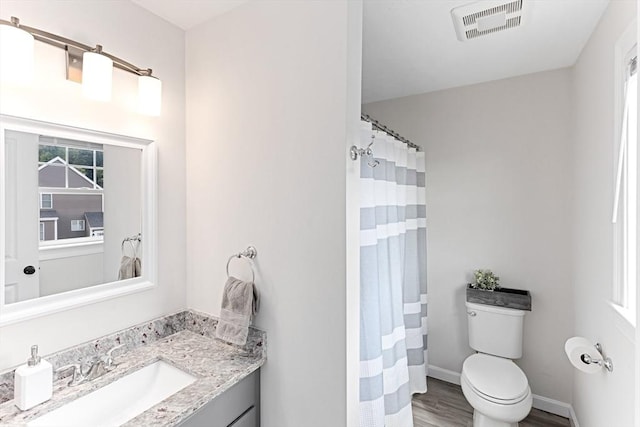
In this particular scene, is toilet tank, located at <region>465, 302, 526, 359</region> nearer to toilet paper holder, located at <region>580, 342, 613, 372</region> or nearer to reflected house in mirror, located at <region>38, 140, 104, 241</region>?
toilet paper holder, located at <region>580, 342, 613, 372</region>

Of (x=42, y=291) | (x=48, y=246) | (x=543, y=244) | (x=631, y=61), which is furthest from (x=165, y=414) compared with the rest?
(x=543, y=244)

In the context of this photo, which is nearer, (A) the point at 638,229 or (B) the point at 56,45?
(A) the point at 638,229

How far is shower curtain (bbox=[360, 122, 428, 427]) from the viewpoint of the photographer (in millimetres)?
1676

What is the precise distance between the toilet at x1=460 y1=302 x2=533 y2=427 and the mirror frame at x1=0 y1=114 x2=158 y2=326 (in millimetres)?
2030

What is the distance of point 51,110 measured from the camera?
3.85ft

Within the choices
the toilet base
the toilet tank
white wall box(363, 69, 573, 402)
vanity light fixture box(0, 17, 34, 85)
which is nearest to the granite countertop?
vanity light fixture box(0, 17, 34, 85)

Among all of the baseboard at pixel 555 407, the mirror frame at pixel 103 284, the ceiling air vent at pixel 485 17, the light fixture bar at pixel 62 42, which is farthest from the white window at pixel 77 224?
the baseboard at pixel 555 407

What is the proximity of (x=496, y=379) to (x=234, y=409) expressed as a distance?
1.67 meters

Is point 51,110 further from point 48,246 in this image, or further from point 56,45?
point 48,246

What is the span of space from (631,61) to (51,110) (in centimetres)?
243

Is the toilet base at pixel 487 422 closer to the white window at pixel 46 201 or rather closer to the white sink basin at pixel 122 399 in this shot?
the white sink basin at pixel 122 399

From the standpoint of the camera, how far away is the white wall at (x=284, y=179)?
1.21 meters

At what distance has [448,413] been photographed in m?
2.24

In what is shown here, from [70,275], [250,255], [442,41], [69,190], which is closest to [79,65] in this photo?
[69,190]
